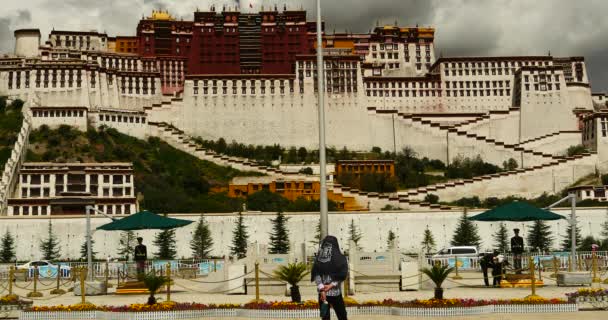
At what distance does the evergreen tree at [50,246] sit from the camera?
54219 millimetres

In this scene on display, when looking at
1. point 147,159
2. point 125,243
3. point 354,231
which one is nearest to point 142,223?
point 125,243

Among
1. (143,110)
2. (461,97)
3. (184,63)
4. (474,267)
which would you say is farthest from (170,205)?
(461,97)

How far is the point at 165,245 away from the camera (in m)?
53.4

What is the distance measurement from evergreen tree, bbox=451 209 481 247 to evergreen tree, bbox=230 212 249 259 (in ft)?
47.0

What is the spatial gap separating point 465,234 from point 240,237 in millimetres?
15279

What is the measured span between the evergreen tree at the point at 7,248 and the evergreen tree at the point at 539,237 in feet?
112

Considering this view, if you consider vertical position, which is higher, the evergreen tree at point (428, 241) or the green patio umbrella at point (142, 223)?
the green patio umbrella at point (142, 223)

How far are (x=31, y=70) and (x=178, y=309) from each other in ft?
268

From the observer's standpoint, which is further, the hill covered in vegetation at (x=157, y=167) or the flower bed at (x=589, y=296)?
the hill covered in vegetation at (x=157, y=167)

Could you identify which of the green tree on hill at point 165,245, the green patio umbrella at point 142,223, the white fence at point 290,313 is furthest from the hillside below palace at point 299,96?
the white fence at point 290,313

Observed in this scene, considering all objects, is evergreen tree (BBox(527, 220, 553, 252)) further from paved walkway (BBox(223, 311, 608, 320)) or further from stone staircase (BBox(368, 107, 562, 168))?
paved walkway (BBox(223, 311, 608, 320))

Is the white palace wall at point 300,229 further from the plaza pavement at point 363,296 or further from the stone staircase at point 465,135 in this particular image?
the stone staircase at point 465,135

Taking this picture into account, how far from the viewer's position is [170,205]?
67562 mm

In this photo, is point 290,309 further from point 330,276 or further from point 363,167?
point 363,167
